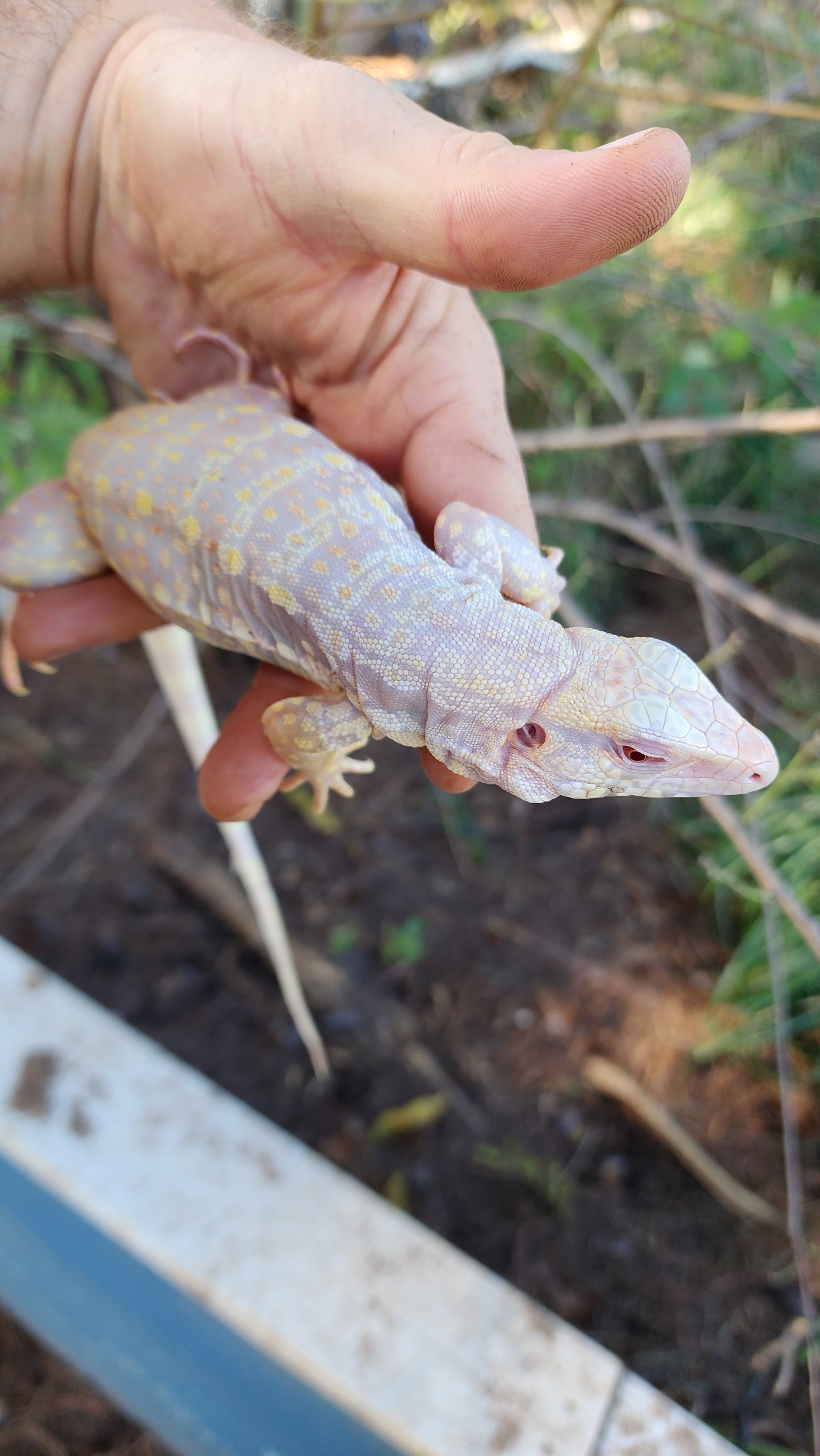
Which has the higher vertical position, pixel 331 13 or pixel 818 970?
pixel 331 13

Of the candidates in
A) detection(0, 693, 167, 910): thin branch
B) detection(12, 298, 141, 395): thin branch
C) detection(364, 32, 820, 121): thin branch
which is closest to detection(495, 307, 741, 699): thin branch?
detection(364, 32, 820, 121): thin branch

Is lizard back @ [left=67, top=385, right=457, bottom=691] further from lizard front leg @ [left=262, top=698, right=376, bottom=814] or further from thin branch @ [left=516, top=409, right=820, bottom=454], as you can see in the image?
thin branch @ [left=516, top=409, right=820, bottom=454]

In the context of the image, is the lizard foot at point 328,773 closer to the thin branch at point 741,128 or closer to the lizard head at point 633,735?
the lizard head at point 633,735

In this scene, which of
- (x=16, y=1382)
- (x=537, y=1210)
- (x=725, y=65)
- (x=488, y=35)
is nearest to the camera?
(x=16, y=1382)

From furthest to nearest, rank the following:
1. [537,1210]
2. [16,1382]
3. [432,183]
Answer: [537,1210], [16,1382], [432,183]

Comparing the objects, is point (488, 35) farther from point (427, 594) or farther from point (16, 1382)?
point (16, 1382)

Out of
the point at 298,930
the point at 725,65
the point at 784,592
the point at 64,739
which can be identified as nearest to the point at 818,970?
the point at 298,930

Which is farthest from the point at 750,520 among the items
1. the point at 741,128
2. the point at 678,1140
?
the point at 678,1140
